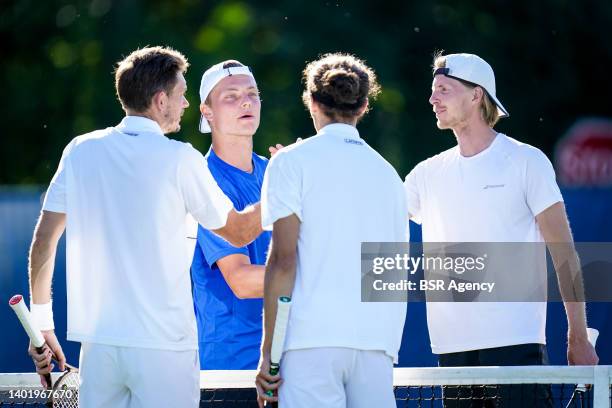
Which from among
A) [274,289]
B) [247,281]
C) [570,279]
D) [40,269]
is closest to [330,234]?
[274,289]

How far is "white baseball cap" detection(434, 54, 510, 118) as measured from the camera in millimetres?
6512

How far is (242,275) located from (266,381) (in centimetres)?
93

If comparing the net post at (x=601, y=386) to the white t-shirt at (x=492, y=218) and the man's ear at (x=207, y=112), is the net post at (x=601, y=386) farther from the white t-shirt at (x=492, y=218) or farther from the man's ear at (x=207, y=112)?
the man's ear at (x=207, y=112)

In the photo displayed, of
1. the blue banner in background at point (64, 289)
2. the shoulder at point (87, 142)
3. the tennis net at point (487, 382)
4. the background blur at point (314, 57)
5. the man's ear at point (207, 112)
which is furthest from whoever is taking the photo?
the background blur at point (314, 57)

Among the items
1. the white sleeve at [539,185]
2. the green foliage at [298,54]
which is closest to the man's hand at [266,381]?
the white sleeve at [539,185]

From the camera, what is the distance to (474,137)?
21.1 ft

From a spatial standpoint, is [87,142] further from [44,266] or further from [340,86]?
[340,86]

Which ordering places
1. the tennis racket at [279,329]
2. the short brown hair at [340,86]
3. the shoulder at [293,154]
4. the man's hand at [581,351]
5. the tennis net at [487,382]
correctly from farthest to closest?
the man's hand at [581,351] → the tennis net at [487,382] → the short brown hair at [340,86] → the shoulder at [293,154] → the tennis racket at [279,329]

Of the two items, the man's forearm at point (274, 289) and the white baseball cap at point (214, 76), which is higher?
the white baseball cap at point (214, 76)

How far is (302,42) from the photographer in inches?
765

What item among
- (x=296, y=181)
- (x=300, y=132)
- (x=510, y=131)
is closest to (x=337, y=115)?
(x=296, y=181)

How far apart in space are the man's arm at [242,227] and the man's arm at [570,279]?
1322 mm

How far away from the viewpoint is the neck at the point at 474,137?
640cm

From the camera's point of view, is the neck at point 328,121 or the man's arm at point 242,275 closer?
the neck at point 328,121
